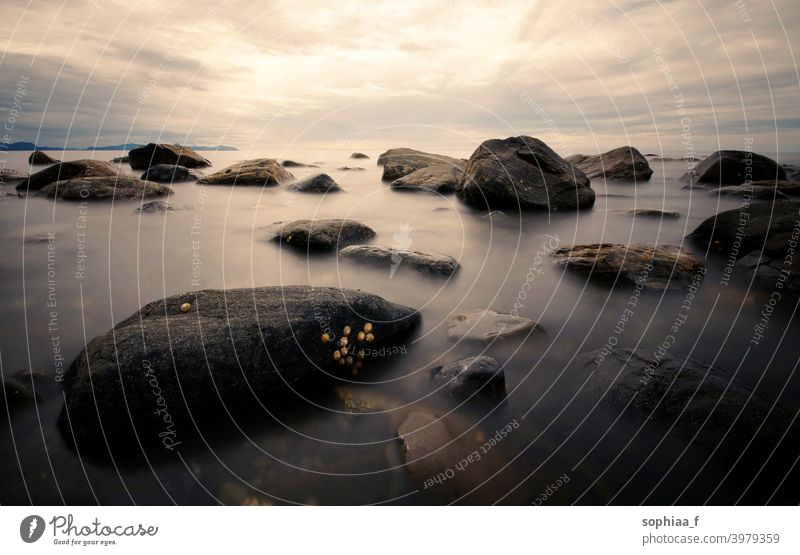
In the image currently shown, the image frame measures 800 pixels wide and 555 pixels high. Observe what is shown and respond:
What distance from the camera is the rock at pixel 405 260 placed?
877 cm

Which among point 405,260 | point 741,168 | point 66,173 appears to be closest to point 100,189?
point 66,173

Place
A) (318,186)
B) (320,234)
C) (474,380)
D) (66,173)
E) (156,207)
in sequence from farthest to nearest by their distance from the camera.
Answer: (318,186) < (66,173) < (156,207) < (320,234) < (474,380)

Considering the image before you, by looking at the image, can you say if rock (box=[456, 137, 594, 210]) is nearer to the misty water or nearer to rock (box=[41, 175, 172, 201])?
the misty water

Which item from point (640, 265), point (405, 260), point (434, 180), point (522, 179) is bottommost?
point (405, 260)

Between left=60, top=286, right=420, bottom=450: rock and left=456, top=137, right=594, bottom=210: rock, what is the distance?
35.7 feet

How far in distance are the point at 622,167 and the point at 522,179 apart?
13.2 metres

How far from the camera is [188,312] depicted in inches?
202

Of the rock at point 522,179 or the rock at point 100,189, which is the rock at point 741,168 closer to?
the rock at point 522,179

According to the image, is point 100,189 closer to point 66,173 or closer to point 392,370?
point 66,173

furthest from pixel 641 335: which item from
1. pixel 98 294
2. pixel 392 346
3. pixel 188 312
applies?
pixel 98 294

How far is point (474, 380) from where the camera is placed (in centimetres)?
472

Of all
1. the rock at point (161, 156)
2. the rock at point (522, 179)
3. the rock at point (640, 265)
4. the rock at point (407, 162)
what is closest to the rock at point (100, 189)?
the rock at point (161, 156)
